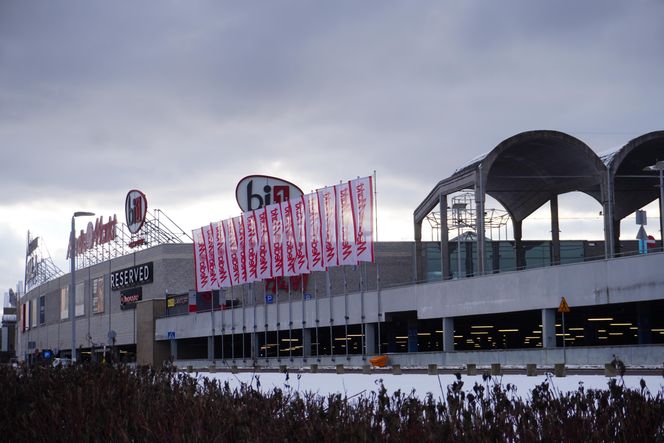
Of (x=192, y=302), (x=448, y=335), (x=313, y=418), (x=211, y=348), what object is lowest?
(x=211, y=348)

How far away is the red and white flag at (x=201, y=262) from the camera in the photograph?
82438mm

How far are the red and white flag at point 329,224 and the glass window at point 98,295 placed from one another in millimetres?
53566

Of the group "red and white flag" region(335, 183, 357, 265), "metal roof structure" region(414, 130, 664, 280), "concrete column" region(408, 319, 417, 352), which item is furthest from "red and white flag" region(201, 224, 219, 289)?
"concrete column" region(408, 319, 417, 352)

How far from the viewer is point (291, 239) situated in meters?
70.2

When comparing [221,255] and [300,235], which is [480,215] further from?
[221,255]

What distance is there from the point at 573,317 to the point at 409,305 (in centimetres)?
1050

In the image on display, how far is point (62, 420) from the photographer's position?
14.0 m

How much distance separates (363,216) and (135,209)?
4893cm

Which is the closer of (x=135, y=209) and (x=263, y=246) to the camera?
(x=263, y=246)

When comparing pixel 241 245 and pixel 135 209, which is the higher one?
pixel 135 209

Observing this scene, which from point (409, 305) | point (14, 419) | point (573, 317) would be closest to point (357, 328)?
point (409, 305)

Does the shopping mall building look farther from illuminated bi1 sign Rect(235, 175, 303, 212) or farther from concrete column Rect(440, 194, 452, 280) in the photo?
illuminated bi1 sign Rect(235, 175, 303, 212)

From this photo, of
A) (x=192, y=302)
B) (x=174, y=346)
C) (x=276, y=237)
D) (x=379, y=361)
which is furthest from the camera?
(x=174, y=346)

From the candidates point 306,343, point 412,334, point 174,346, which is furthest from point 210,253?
point 412,334
